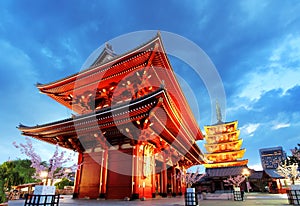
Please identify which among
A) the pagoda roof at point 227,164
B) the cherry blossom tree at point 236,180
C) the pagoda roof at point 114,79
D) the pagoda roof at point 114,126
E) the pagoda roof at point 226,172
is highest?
the pagoda roof at point 114,79

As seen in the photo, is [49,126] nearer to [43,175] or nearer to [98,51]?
[43,175]

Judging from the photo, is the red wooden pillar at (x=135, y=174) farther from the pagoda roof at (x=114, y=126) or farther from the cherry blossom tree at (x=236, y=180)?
the cherry blossom tree at (x=236, y=180)

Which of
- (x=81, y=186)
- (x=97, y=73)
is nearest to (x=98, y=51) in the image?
(x=97, y=73)

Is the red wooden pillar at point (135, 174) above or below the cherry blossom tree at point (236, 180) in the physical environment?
above

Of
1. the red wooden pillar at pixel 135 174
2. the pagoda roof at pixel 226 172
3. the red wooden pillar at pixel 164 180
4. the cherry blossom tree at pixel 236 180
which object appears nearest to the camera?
the red wooden pillar at pixel 135 174

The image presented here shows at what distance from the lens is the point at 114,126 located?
1303cm

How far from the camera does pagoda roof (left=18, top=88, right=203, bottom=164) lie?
11.6m

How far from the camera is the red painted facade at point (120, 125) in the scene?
12.4m

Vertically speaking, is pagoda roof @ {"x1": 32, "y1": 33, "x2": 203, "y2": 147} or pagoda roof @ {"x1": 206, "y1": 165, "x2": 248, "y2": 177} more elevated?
pagoda roof @ {"x1": 32, "y1": 33, "x2": 203, "y2": 147}

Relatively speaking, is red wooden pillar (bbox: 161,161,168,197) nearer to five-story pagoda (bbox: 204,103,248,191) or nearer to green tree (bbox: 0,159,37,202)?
five-story pagoda (bbox: 204,103,248,191)

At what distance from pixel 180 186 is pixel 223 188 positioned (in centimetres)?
1801

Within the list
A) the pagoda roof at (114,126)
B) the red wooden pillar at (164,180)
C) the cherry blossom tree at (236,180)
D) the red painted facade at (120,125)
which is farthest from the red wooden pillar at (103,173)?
the cherry blossom tree at (236,180)

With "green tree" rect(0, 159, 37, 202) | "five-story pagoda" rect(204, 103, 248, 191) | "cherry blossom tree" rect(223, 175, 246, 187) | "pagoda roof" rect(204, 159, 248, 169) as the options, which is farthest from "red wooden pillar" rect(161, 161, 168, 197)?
→ "pagoda roof" rect(204, 159, 248, 169)

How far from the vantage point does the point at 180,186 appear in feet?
84.6
